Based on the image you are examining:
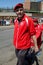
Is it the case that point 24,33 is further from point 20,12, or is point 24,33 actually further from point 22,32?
point 20,12

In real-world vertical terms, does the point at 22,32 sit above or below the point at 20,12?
below

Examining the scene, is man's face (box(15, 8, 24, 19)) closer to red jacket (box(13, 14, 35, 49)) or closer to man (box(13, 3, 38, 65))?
man (box(13, 3, 38, 65))

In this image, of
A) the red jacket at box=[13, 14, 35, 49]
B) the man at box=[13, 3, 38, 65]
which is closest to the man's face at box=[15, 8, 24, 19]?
the man at box=[13, 3, 38, 65]

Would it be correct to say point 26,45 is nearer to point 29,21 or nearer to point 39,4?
point 29,21

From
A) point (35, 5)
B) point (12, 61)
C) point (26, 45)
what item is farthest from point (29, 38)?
point (35, 5)

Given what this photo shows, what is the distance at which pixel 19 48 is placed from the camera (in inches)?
233

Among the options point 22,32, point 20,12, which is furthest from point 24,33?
point 20,12

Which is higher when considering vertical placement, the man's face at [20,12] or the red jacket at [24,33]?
the man's face at [20,12]

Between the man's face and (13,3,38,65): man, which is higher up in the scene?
the man's face

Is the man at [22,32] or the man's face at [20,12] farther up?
the man's face at [20,12]

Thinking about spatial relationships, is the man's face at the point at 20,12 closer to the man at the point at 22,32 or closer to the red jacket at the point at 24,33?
the man at the point at 22,32

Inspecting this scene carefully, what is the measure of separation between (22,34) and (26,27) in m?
0.17

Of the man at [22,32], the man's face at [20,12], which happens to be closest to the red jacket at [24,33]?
the man at [22,32]

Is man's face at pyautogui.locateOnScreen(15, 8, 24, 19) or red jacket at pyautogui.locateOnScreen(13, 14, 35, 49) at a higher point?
man's face at pyautogui.locateOnScreen(15, 8, 24, 19)
